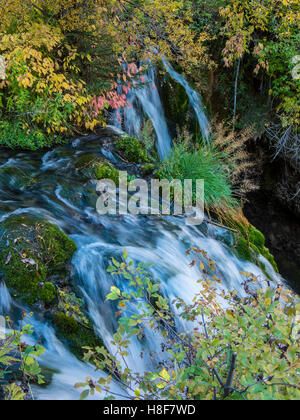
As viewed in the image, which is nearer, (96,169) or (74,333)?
(74,333)

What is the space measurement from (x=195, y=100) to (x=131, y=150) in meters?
2.80

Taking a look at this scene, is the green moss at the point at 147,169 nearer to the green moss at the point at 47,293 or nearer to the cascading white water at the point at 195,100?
the cascading white water at the point at 195,100

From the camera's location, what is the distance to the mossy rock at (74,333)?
2264mm

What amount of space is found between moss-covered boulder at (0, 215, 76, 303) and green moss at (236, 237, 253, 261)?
227 cm

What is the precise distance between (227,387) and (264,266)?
10.8 feet

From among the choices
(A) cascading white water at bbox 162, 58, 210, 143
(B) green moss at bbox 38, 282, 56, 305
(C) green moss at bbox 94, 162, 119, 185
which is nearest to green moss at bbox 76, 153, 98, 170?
(C) green moss at bbox 94, 162, 119, 185

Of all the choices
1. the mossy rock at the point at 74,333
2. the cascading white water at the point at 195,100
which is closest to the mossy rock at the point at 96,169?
the mossy rock at the point at 74,333

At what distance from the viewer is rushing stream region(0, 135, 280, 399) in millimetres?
2256

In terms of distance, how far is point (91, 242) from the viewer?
10.3 ft

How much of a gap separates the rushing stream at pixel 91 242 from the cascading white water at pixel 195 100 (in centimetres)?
289

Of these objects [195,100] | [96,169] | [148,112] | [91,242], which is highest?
[195,100]

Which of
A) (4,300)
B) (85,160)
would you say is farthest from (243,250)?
(4,300)

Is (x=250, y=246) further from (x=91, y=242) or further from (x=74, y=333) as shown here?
(x=74, y=333)

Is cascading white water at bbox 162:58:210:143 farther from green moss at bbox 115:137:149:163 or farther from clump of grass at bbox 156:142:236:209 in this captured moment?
green moss at bbox 115:137:149:163
